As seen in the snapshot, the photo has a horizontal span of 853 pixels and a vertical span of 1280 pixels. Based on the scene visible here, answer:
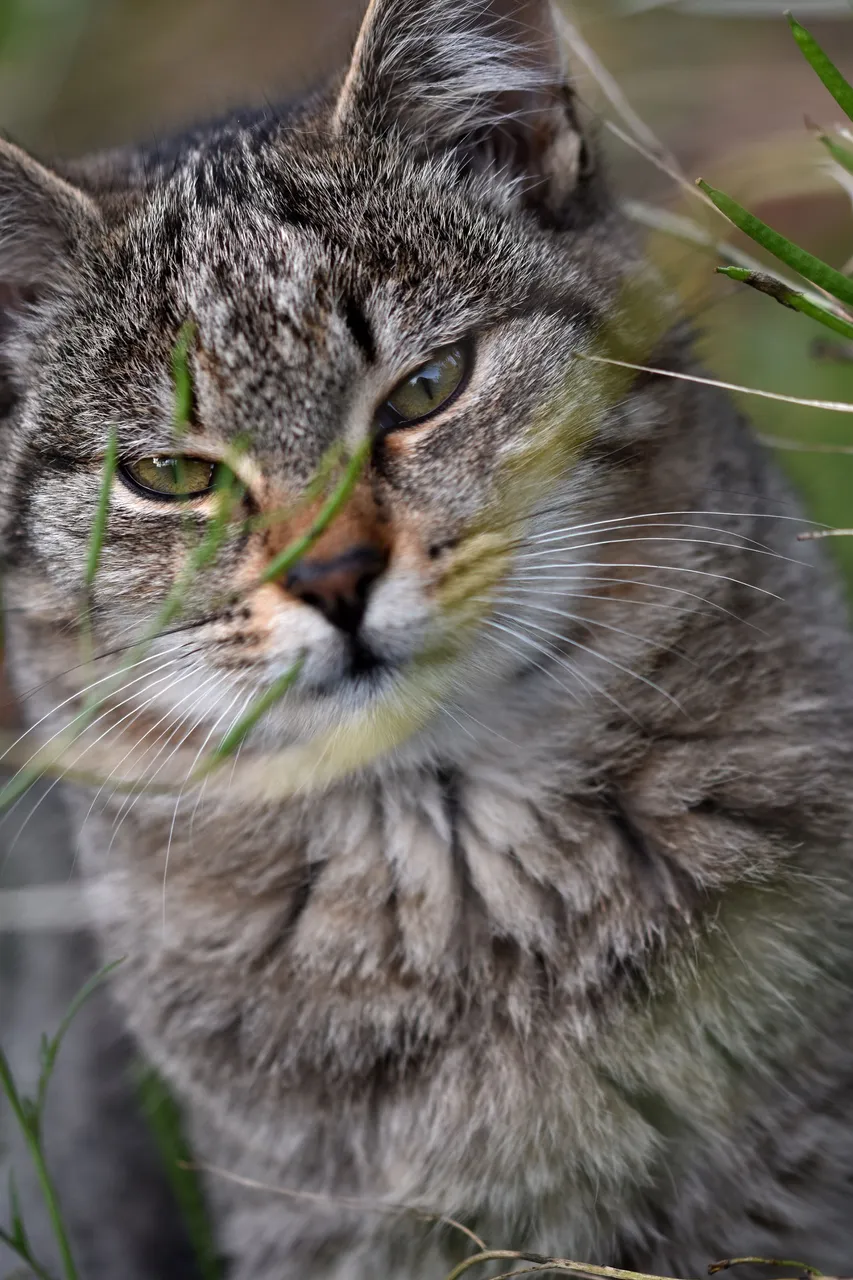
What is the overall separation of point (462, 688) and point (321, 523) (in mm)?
324

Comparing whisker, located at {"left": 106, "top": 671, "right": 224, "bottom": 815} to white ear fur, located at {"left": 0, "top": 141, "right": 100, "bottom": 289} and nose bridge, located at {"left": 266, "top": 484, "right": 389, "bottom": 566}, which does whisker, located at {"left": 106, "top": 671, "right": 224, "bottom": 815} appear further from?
white ear fur, located at {"left": 0, "top": 141, "right": 100, "bottom": 289}

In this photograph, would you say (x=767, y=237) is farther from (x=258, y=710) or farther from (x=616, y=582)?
(x=258, y=710)

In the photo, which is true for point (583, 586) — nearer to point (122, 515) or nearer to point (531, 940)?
point (531, 940)

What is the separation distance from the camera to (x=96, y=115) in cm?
381

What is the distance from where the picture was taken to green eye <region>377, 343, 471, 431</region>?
5.02 feet

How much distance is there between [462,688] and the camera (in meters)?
1.53

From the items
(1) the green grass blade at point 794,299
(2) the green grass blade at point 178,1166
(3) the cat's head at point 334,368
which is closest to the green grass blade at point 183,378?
(3) the cat's head at point 334,368

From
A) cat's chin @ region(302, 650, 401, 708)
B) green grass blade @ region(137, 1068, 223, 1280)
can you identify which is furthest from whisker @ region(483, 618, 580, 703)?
green grass blade @ region(137, 1068, 223, 1280)

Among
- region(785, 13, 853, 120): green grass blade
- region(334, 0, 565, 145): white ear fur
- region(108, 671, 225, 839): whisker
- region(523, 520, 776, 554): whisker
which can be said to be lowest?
region(108, 671, 225, 839): whisker

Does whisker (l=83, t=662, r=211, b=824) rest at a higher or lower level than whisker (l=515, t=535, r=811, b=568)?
lower

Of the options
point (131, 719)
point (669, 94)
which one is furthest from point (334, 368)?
point (669, 94)

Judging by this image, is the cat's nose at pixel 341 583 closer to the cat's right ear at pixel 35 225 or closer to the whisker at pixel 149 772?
the whisker at pixel 149 772

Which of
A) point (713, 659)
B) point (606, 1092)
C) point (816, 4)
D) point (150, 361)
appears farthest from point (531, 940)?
point (816, 4)

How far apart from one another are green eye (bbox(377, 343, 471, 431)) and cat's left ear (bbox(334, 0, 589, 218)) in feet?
0.97
